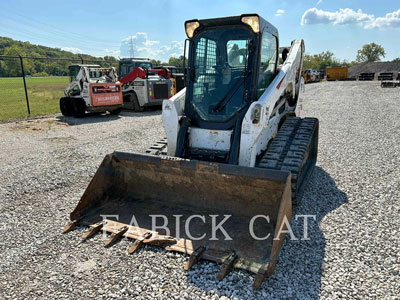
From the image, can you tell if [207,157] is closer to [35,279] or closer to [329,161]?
[35,279]

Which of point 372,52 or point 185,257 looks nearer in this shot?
point 185,257

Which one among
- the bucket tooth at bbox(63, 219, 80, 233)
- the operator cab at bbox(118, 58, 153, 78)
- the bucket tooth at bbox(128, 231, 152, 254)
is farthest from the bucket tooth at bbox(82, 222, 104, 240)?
the operator cab at bbox(118, 58, 153, 78)

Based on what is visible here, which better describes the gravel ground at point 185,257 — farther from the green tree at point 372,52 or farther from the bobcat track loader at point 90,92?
the green tree at point 372,52

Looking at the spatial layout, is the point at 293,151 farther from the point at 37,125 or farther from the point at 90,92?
the point at 37,125

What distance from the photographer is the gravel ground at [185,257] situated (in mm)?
2811

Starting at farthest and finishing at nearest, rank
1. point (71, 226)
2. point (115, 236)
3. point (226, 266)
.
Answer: point (71, 226), point (115, 236), point (226, 266)

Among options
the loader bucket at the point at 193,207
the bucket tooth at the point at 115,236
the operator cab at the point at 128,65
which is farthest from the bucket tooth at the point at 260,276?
the operator cab at the point at 128,65

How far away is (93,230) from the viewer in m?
3.69

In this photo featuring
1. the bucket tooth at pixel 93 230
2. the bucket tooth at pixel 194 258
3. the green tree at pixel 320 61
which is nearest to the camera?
the bucket tooth at pixel 194 258

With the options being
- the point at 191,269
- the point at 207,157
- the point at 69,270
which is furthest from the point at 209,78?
the point at 69,270

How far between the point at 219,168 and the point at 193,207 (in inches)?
28.2

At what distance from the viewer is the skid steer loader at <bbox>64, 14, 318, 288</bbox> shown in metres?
3.40

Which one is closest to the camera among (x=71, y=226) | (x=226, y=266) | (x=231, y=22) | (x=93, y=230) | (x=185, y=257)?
(x=226, y=266)

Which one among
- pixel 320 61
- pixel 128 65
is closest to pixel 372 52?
pixel 320 61
